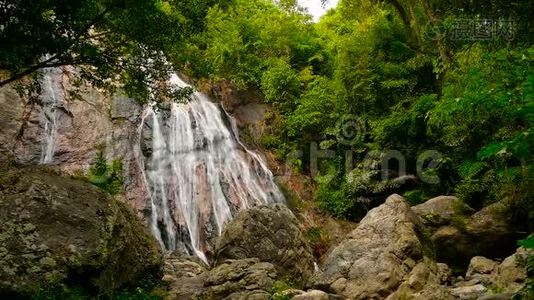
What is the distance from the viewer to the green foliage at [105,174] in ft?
47.1

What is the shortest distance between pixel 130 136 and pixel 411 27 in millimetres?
10973

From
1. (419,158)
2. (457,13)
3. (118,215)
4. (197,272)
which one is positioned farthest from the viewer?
(419,158)

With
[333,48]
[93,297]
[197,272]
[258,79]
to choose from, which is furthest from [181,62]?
[333,48]

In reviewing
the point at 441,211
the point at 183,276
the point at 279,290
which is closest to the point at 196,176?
the point at 183,276

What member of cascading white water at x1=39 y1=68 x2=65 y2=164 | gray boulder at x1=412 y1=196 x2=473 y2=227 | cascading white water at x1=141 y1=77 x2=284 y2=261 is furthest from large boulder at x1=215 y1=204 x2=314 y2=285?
cascading white water at x1=39 y1=68 x2=65 y2=164

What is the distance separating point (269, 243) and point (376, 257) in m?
2.71

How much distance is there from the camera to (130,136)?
16.8 metres

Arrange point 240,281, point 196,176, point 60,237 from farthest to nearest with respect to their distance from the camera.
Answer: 1. point 196,176
2. point 240,281
3. point 60,237

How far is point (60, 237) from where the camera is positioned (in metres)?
6.96

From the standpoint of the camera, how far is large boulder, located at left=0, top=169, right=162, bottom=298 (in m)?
6.42

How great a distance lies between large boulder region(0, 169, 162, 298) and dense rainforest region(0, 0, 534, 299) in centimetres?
173

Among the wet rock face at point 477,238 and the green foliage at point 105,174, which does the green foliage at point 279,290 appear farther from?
the green foliage at point 105,174

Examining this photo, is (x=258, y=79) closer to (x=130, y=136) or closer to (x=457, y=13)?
(x=130, y=136)

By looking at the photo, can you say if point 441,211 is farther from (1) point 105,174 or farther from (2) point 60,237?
(1) point 105,174
